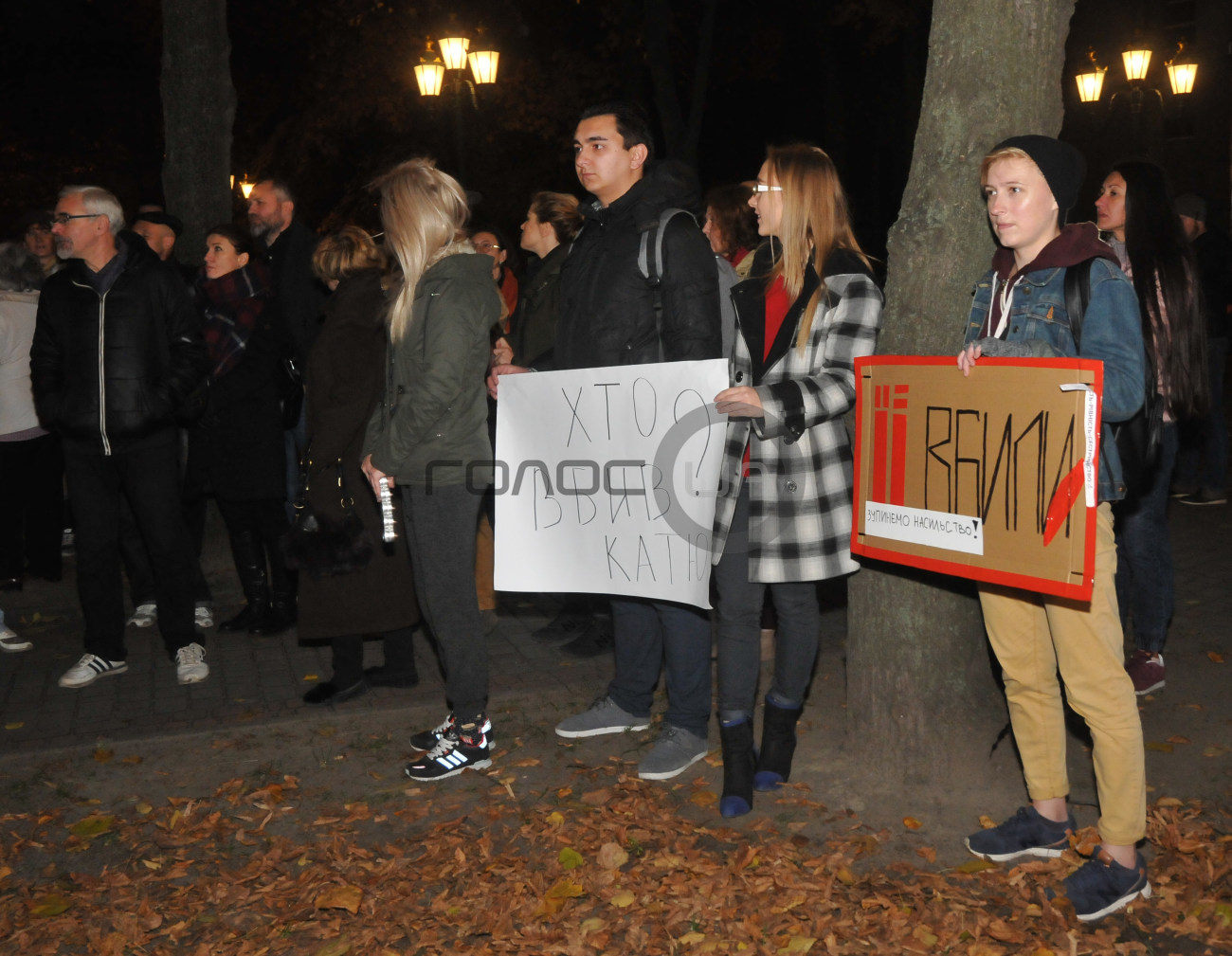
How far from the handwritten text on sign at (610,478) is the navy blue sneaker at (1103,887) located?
1419 millimetres

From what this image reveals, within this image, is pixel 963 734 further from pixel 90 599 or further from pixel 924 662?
pixel 90 599

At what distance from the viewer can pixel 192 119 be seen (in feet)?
27.5

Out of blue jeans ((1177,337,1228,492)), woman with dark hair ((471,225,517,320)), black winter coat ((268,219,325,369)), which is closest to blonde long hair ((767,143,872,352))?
black winter coat ((268,219,325,369))

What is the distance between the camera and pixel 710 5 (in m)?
17.6

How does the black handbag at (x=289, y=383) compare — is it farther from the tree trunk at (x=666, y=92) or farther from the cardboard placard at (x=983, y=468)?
the tree trunk at (x=666, y=92)

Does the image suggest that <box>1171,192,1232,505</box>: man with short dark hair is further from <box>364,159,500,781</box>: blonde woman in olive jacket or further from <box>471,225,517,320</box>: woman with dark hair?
<box>364,159,500,781</box>: blonde woman in olive jacket

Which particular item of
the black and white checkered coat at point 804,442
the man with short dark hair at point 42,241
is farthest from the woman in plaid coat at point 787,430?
the man with short dark hair at point 42,241

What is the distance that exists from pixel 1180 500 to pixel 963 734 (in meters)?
6.63

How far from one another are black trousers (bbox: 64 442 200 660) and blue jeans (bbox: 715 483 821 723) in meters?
3.21

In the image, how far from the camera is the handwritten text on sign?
4090mm

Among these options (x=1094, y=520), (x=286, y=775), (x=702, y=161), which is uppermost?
(x=702, y=161)

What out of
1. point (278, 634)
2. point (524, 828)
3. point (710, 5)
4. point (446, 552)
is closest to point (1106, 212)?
point (446, 552)

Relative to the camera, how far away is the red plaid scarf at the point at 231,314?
6.43m

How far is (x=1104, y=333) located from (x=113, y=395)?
457 cm
